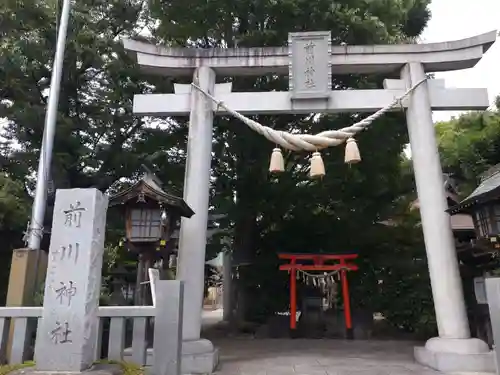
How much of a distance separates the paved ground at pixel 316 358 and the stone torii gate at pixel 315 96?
0.89 meters

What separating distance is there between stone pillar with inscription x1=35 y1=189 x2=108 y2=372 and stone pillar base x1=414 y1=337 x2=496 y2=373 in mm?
5259

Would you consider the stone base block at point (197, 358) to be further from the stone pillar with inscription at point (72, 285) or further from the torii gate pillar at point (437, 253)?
the torii gate pillar at point (437, 253)

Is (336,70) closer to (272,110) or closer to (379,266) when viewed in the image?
(272,110)

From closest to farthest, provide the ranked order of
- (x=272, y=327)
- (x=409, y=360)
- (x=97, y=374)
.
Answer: (x=97, y=374) → (x=409, y=360) → (x=272, y=327)

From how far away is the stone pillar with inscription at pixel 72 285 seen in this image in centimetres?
418

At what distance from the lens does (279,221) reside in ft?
41.8

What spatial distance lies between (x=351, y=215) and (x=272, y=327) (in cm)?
414

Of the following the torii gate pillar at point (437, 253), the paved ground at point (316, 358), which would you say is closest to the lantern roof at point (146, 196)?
the paved ground at point (316, 358)

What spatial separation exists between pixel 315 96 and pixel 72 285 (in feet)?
18.0

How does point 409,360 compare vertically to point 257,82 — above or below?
below

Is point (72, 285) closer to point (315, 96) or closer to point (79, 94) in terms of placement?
point (315, 96)

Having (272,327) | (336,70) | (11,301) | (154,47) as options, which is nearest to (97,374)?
(11,301)

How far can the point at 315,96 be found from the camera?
7.79m

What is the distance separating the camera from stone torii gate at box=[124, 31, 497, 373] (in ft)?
23.9
